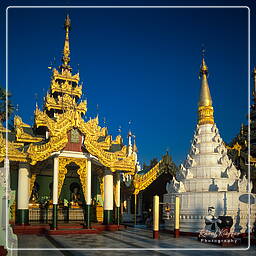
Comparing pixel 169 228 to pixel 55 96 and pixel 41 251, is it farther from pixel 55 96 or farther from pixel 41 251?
pixel 55 96

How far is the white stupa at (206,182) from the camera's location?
1902cm

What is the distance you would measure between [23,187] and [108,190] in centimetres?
509

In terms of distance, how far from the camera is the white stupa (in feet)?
62.4

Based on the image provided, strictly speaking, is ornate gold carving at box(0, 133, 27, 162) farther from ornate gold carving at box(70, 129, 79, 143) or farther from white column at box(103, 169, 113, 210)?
white column at box(103, 169, 113, 210)

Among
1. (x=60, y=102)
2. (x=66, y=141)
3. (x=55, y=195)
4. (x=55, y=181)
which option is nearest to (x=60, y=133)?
(x=66, y=141)

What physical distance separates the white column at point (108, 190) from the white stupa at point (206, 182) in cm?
335

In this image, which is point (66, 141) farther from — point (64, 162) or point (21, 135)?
point (21, 135)

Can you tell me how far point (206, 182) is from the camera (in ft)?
66.7

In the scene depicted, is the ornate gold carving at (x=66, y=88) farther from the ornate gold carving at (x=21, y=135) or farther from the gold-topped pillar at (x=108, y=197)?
the gold-topped pillar at (x=108, y=197)

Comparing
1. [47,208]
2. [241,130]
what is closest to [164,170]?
[47,208]

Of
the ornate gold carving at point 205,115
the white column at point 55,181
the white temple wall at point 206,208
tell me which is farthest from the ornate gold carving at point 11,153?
the ornate gold carving at point 205,115

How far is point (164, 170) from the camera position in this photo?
25.3 meters

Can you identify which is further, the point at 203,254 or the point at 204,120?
the point at 204,120

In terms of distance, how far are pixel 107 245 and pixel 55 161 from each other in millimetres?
6765
